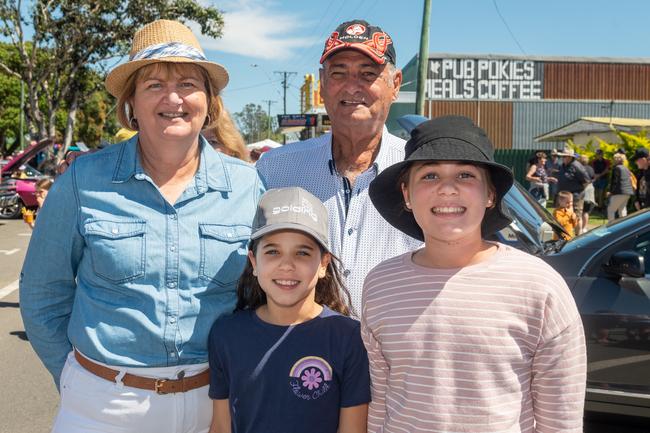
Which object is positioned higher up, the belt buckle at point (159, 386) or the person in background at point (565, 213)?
the person in background at point (565, 213)

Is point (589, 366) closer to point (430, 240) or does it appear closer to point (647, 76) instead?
point (430, 240)

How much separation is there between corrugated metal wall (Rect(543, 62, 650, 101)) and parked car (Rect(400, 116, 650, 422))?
41.5m

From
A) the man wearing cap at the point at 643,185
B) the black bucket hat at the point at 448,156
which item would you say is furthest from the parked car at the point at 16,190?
the black bucket hat at the point at 448,156

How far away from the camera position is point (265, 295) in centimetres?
231

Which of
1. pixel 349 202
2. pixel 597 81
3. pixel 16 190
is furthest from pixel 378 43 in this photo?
pixel 597 81

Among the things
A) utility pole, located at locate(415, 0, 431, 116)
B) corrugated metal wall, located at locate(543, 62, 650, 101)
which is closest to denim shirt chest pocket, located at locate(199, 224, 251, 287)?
utility pole, located at locate(415, 0, 431, 116)

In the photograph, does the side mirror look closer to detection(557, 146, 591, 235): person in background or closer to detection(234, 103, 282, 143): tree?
detection(557, 146, 591, 235): person in background

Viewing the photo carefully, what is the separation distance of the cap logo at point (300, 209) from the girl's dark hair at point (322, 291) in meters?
0.13

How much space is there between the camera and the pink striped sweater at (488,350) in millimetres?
1820

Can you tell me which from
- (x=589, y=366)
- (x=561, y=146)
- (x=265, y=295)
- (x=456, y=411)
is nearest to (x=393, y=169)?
(x=265, y=295)

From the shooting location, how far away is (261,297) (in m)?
2.30

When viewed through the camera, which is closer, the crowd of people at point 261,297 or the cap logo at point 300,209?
the crowd of people at point 261,297

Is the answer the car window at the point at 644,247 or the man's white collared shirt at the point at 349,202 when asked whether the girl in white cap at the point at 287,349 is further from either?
the car window at the point at 644,247

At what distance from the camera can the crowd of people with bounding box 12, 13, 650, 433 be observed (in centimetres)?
186
